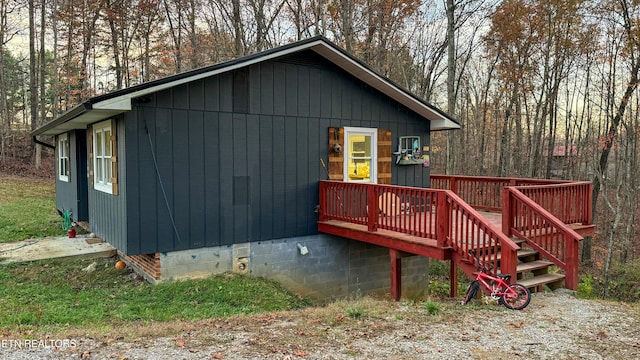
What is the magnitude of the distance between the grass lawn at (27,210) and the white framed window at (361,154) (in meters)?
7.61

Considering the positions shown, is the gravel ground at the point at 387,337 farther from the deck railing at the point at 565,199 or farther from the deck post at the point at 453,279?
the deck post at the point at 453,279

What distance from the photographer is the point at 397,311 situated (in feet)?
18.5

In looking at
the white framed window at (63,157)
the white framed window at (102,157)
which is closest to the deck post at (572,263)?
the white framed window at (102,157)

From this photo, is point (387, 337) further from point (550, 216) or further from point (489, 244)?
point (550, 216)

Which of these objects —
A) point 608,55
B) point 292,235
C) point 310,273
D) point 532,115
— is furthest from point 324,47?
point 532,115

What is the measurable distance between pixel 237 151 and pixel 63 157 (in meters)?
6.82

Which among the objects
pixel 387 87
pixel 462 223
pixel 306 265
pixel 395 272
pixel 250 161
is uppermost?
pixel 387 87

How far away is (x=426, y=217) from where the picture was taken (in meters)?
7.43

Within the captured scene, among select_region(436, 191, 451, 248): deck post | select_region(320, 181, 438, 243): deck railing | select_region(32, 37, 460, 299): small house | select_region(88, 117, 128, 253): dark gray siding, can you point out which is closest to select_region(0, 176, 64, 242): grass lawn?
select_region(32, 37, 460, 299): small house

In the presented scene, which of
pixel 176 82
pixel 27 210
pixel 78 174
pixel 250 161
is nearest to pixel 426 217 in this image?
pixel 250 161

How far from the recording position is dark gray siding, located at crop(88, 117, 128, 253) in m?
6.97

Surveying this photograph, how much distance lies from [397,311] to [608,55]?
617 inches

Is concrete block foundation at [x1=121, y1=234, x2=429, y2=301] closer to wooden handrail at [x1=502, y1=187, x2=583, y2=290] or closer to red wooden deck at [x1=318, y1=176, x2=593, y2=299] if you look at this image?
red wooden deck at [x1=318, y1=176, x2=593, y2=299]

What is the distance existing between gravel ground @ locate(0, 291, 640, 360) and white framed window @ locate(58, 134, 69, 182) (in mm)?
7986
